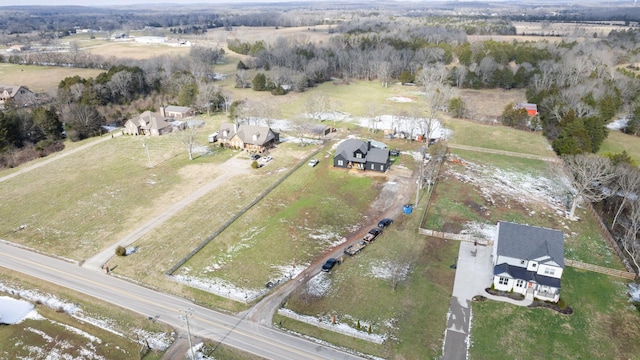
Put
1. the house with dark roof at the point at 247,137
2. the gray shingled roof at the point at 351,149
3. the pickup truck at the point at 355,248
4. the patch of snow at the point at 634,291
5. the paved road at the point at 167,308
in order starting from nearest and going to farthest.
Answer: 1. the paved road at the point at 167,308
2. the patch of snow at the point at 634,291
3. the pickup truck at the point at 355,248
4. the gray shingled roof at the point at 351,149
5. the house with dark roof at the point at 247,137

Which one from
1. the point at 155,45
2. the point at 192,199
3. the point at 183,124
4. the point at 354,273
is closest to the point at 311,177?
the point at 192,199

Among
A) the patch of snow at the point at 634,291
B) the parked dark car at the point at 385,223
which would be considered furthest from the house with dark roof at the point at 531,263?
the parked dark car at the point at 385,223

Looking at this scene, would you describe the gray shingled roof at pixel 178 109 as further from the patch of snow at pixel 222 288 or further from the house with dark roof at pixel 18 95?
the patch of snow at pixel 222 288

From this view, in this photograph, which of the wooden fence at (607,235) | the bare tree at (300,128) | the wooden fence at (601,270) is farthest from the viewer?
the bare tree at (300,128)

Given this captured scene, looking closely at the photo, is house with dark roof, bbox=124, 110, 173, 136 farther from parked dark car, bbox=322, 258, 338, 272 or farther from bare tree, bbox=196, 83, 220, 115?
parked dark car, bbox=322, 258, 338, 272

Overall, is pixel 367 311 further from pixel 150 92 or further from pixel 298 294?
pixel 150 92

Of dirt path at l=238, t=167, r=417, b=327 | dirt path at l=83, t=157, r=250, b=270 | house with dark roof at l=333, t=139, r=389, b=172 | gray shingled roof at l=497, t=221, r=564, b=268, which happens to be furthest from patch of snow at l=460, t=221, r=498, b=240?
dirt path at l=83, t=157, r=250, b=270
